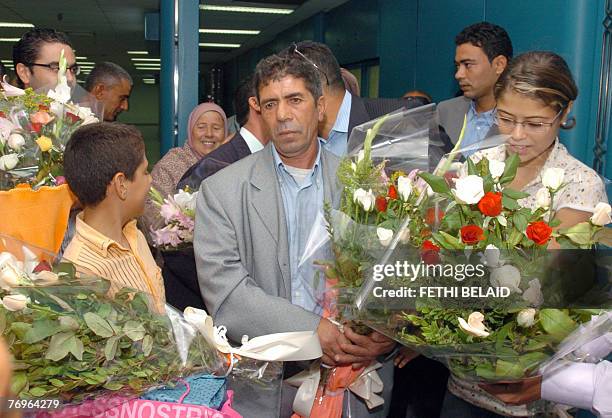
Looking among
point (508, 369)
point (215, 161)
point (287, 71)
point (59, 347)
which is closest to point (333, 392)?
point (508, 369)

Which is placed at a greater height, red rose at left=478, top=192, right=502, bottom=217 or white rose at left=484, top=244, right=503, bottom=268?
red rose at left=478, top=192, right=502, bottom=217

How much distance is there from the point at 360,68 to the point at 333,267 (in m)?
7.59

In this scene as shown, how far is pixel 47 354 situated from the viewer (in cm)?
147

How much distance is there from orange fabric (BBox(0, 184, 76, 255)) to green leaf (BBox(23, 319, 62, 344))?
1.56 feet

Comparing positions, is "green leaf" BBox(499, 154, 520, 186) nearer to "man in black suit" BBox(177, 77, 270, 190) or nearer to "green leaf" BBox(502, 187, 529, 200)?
"green leaf" BBox(502, 187, 529, 200)

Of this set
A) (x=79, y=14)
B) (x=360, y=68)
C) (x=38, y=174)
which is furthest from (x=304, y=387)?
(x=79, y=14)

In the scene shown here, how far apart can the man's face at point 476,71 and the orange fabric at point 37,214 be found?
8.10 feet

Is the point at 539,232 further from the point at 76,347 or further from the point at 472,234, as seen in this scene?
the point at 76,347

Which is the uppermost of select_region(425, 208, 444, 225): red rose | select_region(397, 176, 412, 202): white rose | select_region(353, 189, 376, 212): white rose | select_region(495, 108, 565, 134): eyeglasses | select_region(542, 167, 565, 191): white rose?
select_region(495, 108, 565, 134): eyeglasses

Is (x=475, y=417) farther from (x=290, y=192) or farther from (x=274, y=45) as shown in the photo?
(x=274, y=45)

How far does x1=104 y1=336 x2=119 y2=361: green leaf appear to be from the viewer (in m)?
1.51

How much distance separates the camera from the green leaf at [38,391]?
57.8 inches

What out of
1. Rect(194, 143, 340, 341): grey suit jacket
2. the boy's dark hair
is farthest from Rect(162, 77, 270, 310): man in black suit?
the boy's dark hair

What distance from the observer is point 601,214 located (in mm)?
1750
